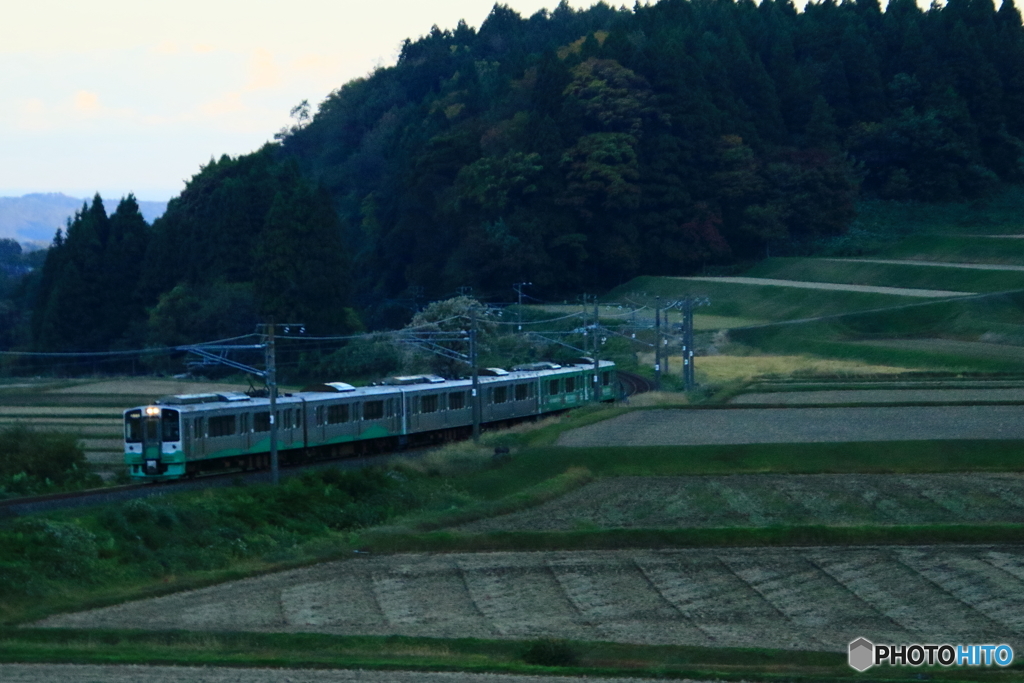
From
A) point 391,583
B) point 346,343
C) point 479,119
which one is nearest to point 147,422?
point 391,583

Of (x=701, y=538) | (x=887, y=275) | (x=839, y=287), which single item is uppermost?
(x=887, y=275)

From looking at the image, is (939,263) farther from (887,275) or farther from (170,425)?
(170,425)

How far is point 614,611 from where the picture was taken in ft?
65.9

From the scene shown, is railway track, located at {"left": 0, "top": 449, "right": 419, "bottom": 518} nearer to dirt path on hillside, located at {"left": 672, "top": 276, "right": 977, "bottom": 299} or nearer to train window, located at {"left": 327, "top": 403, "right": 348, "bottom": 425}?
train window, located at {"left": 327, "top": 403, "right": 348, "bottom": 425}

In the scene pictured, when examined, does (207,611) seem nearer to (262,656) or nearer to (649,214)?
(262,656)

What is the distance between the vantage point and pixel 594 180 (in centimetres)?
8106

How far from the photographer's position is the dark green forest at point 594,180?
74250mm

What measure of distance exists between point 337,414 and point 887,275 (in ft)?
150

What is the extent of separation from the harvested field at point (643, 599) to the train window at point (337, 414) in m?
13.6

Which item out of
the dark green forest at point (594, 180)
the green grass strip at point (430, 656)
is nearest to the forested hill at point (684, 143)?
the dark green forest at point (594, 180)

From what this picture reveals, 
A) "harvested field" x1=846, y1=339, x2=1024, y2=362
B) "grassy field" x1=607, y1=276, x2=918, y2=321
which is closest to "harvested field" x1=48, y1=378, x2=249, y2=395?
"grassy field" x1=607, y1=276, x2=918, y2=321

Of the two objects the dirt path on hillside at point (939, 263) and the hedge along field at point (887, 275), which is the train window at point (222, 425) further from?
the dirt path on hillside at point (939, 263)

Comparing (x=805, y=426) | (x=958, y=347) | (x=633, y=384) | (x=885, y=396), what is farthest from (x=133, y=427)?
(x=958, y=347)

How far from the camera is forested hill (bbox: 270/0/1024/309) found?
81.9 meters
